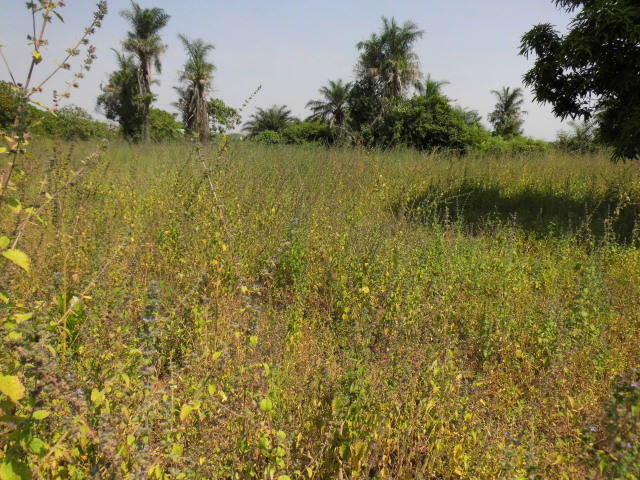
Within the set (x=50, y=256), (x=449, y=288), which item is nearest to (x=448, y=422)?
(x=449, y=288)

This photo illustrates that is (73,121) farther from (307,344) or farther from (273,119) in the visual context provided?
(273,119)

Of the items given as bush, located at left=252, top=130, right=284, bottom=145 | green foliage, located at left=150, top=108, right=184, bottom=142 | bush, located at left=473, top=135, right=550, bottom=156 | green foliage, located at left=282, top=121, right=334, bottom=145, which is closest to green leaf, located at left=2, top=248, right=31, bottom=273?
bush, located at left=252, top=130, right=284, bottom=145

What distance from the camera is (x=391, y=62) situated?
31.2 m

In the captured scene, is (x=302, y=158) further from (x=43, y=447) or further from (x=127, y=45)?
(x=127, y=45)

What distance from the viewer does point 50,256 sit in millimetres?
3135

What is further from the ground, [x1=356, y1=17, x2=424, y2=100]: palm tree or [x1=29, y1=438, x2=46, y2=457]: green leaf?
[x1=356, y1=17, x2=424, y2=100]: palm tree

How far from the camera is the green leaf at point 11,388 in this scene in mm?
1107

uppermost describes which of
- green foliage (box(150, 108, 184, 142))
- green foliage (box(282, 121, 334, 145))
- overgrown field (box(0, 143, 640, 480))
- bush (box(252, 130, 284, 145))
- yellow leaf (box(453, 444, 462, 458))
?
green foliage (box(150, 108, 184, 142))

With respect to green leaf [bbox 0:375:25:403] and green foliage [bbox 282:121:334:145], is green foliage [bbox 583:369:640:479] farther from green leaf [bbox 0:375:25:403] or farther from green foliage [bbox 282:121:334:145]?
green foliage [bbox 282:121:334:145]

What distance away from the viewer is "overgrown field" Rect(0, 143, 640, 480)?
1.51m

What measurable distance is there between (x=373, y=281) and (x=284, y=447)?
190 centimetres

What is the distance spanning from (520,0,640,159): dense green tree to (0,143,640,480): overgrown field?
5.01 feet

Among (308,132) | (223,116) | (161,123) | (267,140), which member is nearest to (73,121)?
(223,116)

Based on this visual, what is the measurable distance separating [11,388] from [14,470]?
0.20 metres
